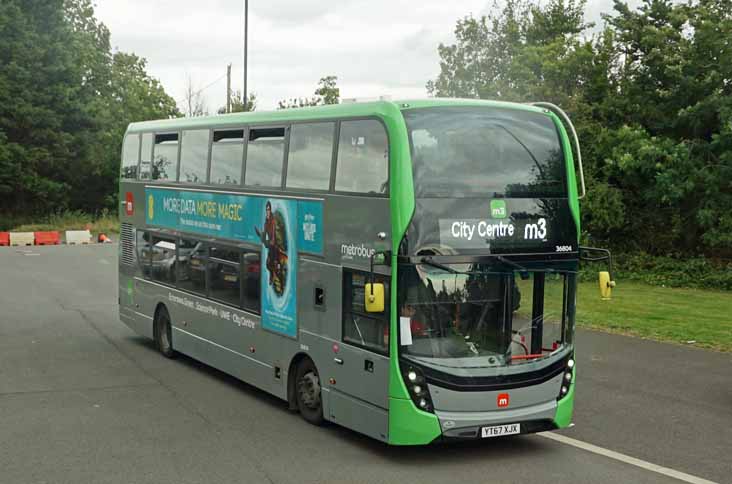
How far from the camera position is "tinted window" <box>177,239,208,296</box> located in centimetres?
1496

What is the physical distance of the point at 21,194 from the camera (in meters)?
57.2

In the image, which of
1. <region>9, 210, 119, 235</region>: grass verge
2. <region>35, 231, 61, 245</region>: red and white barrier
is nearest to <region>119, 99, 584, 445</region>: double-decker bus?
<region>35, 231, 61, 245</region>: red and white barrier

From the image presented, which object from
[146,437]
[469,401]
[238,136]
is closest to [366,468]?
[469,401]

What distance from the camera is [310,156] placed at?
11.6 m

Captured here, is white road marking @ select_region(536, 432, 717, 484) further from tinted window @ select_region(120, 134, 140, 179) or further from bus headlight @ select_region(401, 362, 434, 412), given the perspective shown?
tinted window @ select_region(120, 134, 140, 179)

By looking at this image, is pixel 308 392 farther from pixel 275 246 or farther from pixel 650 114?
pixel 650 114

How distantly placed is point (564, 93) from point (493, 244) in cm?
2447

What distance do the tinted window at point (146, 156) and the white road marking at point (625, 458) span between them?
30.4 feet

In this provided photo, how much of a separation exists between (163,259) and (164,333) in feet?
4.33

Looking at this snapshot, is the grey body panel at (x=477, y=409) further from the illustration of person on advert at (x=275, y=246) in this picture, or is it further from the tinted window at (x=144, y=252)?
the tinted window at (x=144, y=252)

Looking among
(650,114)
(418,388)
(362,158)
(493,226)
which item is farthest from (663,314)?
(418,388)

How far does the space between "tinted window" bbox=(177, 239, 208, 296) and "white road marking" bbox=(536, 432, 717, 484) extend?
6226mm

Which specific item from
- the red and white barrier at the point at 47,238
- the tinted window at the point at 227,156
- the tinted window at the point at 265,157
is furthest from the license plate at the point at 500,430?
the red and white barrier at the point at 47,238

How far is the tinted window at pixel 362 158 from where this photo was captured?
387 inches
